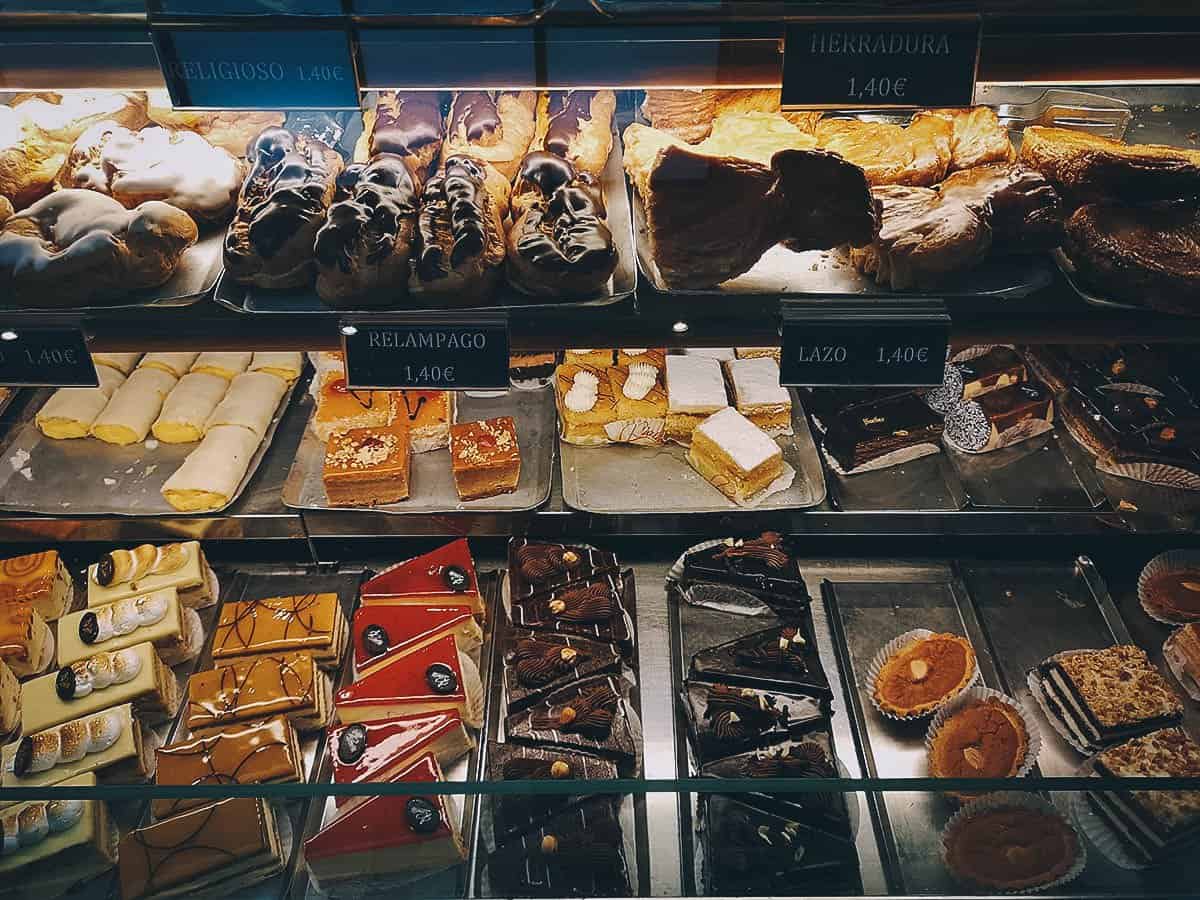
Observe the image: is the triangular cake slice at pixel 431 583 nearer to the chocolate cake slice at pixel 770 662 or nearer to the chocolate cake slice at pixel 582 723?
the chocolate cake slice at pixel 582 723

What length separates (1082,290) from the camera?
80.5 inches

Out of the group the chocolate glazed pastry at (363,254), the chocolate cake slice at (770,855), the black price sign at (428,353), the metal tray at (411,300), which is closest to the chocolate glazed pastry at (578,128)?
the metal tray at (411,300)

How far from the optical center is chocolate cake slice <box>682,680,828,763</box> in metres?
2.59

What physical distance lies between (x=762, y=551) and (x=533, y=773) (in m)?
0.95

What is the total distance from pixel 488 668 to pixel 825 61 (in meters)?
1.99

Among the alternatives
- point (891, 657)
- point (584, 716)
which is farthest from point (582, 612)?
point (891, 657)

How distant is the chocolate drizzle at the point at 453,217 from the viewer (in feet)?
6.68

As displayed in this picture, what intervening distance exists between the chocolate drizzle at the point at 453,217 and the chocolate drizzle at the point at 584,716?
126 cm

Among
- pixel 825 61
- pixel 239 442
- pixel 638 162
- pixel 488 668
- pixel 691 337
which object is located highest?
pixel 825 61

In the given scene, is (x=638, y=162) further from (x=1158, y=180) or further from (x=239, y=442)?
(x=239, y=442)

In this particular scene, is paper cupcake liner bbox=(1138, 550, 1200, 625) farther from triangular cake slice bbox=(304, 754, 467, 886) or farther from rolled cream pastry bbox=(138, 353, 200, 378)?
rolled cream pastry bbox=(138, 353, 200, 378)

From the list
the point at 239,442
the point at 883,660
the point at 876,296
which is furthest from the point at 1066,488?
the point at 239,442

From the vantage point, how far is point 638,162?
7.93 feet

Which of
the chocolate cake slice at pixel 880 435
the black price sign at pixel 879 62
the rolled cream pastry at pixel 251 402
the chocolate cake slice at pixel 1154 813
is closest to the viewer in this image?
→ the black price sign at pixel 879 62
